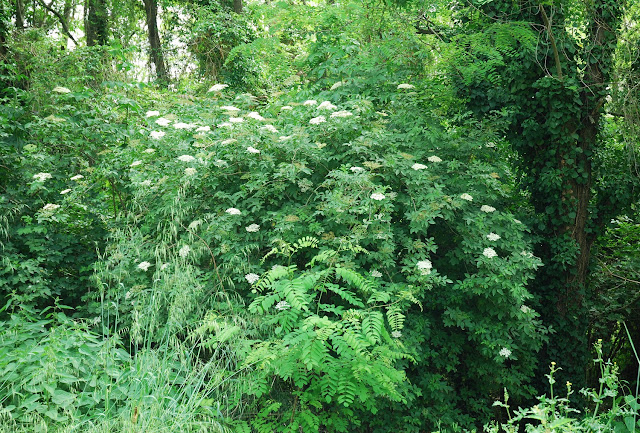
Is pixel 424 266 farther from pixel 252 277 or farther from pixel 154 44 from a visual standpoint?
pixel 154 44

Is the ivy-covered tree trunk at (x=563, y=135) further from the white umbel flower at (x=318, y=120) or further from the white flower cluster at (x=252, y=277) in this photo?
the white flower cluster at (x=252, y=277)

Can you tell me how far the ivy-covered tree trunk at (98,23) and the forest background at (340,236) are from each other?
12.5 feet

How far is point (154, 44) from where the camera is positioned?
11.8 m

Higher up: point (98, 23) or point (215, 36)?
point (98, 23)

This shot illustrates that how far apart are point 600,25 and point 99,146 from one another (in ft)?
20.0

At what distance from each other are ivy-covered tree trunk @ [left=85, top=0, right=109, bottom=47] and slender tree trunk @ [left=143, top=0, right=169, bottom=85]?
1.00 meters

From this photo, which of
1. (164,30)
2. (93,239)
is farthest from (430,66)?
(164,30)

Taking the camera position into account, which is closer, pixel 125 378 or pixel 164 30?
pixel 125 378

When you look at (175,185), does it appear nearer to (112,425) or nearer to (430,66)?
(112,425)

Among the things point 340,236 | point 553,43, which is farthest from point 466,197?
point 553,43

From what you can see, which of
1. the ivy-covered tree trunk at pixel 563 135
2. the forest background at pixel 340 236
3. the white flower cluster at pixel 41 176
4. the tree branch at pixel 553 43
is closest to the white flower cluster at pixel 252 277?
the forest background at pixel 340 236

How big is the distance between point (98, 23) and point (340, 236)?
982cm

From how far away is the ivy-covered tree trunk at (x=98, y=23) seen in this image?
1096 cm

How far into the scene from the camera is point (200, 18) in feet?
35.7
